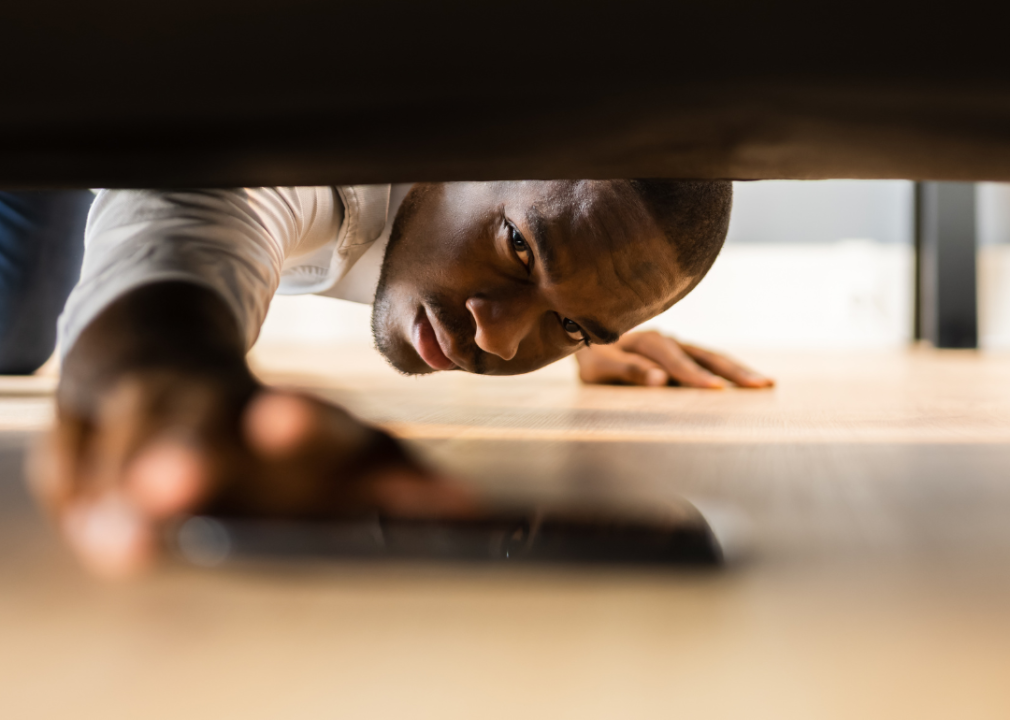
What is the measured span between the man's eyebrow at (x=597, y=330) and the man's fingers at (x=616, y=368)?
2.01 ft

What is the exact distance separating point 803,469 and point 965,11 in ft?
0.99

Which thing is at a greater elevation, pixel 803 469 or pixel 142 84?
pixel 142 84

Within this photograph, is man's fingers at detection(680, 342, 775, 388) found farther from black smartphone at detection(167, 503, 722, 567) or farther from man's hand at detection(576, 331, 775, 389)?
black smartphone at detection(167, 503, 722, 567)

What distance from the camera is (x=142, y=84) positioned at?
32 cm

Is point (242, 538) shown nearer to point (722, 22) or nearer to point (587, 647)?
point (587, 647)

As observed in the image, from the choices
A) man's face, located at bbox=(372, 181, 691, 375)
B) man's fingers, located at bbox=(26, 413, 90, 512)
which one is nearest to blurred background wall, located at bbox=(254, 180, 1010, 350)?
man's face, located at bbox=(372, 181, 691, 375)

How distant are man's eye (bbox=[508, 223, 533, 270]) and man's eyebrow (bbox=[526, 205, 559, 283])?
0.08 feet

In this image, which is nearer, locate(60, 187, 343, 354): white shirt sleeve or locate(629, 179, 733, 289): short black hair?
locate(60, 187, 343, 354): white shirt sleeve

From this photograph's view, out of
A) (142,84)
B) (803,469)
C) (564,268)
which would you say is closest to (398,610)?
(142,84)

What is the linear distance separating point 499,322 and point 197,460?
62 cm

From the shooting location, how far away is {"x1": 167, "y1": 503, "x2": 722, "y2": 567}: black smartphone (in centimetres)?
26

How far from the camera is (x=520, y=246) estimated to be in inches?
33.8

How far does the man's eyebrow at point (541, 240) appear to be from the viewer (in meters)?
0.82

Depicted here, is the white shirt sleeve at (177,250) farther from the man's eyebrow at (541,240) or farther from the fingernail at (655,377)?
the fingernail at (655,377)
